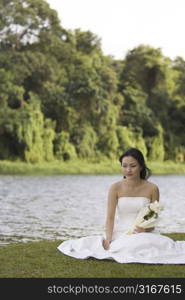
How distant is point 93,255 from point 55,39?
1162 inches

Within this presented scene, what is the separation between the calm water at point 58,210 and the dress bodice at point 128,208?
12.0 ft

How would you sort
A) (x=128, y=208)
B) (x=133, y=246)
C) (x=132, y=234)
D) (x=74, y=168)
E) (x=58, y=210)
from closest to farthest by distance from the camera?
(x=133, y=246) → (x=132, y=234) → (x=128, y=208) → (x=58, y=210) → (x=74, y=168)

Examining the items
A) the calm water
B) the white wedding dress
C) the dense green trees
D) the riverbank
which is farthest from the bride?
the dense green trees

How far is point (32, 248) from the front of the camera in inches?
252

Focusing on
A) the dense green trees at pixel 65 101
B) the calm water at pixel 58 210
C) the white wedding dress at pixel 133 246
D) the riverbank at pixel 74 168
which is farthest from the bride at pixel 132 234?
the dense green trees at pixel 65 101

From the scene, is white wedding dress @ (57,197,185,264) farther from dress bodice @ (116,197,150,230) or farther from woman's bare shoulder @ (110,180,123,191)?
woman's bare shoulder @ (110,180,123,191)

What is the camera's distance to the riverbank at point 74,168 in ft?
89.5

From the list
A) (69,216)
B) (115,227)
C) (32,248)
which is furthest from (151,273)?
(69,216)

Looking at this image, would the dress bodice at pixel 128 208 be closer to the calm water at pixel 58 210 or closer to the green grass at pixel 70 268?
the green grass at pixel 70 268

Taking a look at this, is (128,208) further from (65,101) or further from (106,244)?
(65,101)

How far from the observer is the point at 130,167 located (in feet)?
17.8

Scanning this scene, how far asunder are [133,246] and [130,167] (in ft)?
2.36

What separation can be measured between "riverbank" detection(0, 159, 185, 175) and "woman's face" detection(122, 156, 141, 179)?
22.0m

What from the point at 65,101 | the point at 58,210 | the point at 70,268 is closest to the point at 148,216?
the point at 70,268
